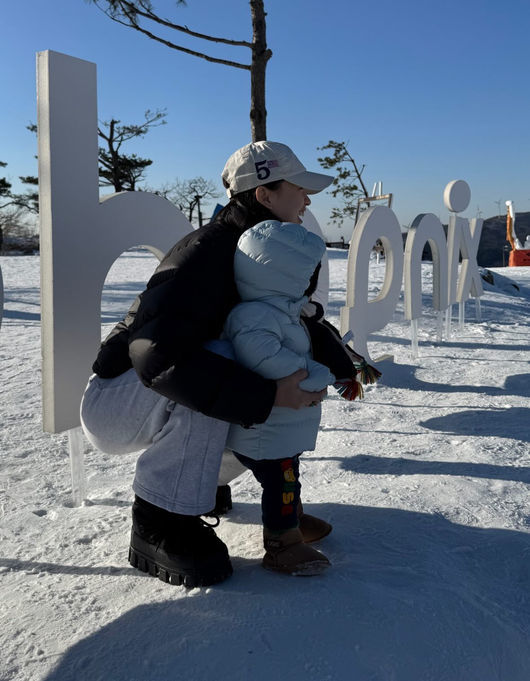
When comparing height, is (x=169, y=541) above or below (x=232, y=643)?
above

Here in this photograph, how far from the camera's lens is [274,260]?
61.3 inches

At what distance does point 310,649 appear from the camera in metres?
1.34

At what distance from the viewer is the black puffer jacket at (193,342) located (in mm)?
1503

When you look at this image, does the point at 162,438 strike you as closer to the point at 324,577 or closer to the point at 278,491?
the point at 278,491

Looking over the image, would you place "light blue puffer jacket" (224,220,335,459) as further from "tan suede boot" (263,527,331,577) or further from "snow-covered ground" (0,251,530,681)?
"snow-covered ground" (0,251,530,681)

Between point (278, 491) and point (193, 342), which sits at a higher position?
point (193, 342)

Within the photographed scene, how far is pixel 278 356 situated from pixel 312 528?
2.17 ft

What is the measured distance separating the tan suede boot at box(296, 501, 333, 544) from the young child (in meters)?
0.18

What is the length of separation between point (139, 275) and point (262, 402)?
29.6ft

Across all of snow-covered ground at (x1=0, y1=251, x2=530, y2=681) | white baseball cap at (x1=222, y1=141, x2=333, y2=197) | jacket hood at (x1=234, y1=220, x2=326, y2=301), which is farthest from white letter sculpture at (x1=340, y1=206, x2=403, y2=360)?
jacket hood at (x1=234, y1=220, x2=326, y2=301)

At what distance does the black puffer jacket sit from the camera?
59.2 inches

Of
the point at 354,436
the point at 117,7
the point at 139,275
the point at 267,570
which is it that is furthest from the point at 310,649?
the point at 139,275

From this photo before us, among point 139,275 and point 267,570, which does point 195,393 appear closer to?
point 267,570

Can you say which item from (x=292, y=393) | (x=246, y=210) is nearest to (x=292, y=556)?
(x=292, y=393)
